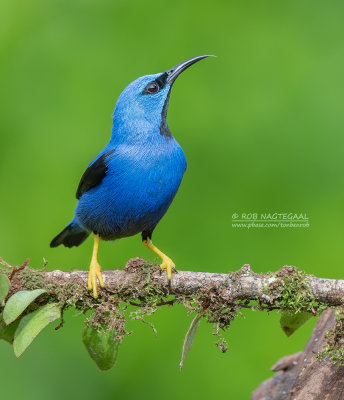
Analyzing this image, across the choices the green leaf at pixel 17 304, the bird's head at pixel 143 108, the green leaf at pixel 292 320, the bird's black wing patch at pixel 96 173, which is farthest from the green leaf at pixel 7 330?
the bird's head at pixel 143 108

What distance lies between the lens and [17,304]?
11.0ft

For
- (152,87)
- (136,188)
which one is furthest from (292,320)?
(152,87)

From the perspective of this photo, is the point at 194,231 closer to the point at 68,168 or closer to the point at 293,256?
the point at 293,256

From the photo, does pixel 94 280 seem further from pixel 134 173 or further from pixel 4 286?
pixel 134 173

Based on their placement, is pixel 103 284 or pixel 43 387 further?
pixel 43 387

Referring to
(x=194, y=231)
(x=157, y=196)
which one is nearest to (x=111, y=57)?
(x=194, y=231)

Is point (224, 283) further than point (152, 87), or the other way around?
point (152, 87)

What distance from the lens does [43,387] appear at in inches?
230

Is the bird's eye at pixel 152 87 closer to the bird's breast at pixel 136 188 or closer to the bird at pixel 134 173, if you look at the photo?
the bird at pixel 134 173

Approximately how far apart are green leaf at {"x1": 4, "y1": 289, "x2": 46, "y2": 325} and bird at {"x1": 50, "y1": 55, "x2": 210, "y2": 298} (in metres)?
1.11

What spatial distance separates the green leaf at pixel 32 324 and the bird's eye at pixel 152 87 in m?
2.04

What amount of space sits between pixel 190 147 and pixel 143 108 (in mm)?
1437

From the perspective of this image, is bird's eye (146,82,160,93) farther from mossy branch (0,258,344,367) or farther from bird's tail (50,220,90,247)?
mossy branch (0,258,344,367)

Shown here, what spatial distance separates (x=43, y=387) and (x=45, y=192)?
5.26 feet
